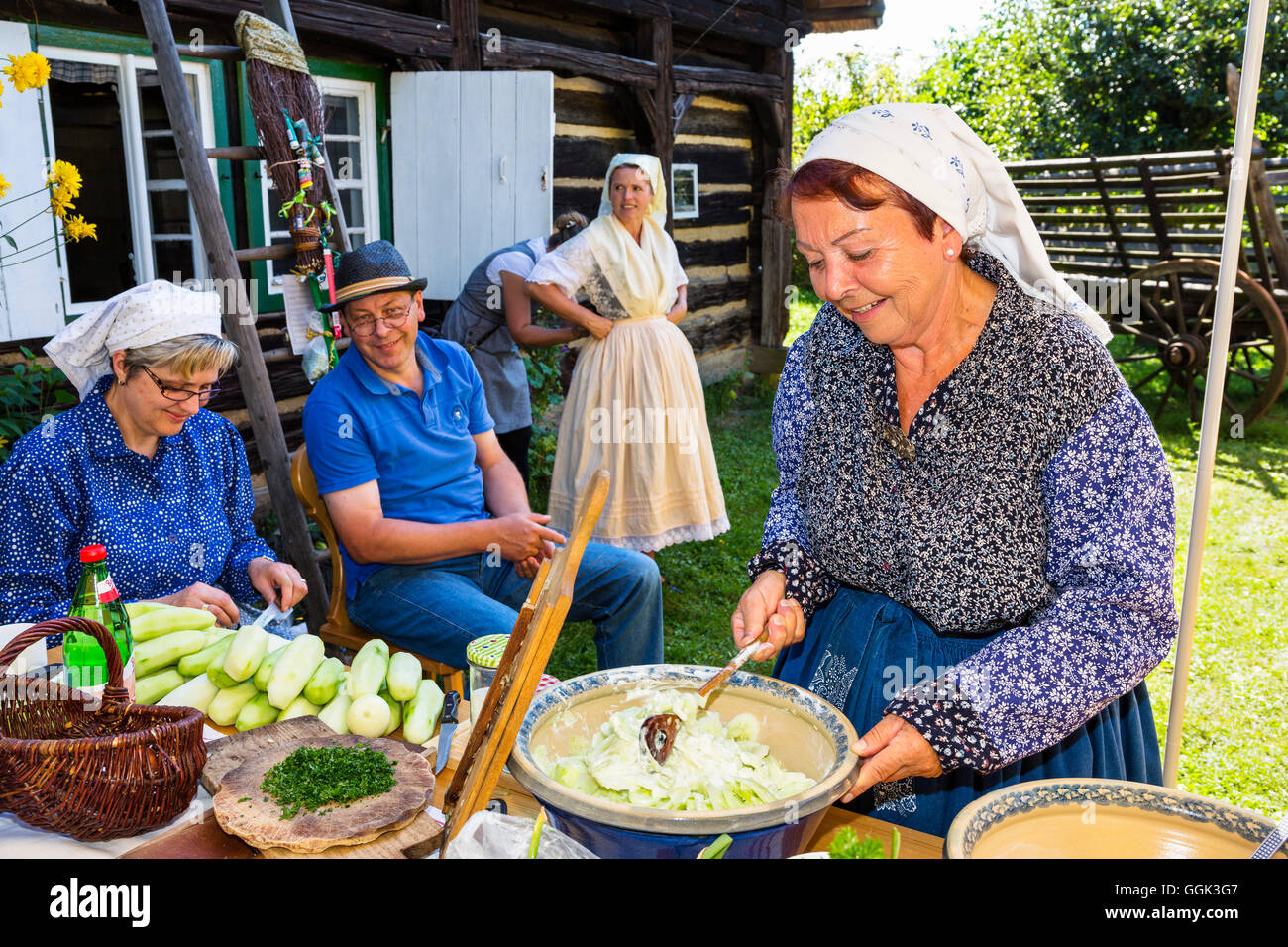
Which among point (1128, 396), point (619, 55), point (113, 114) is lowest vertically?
point (1128, 396)

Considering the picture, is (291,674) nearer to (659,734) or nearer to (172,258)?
(659,734)

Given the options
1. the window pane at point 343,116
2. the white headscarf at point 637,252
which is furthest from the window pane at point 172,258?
the white headscarf at point 637,252

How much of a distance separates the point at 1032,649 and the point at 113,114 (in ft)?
14.6

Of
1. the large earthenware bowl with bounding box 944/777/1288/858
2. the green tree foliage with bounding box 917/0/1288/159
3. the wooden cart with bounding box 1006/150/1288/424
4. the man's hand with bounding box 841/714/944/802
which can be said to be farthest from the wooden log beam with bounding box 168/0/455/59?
the green tree foliage with bounding box 917/0/1288/159

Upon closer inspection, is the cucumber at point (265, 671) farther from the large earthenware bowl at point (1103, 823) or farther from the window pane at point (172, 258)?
the window pane at point (172, 258)

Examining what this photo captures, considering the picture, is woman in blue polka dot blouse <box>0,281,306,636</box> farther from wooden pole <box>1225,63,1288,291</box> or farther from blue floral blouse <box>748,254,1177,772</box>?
wooden pole <box>1225,63,1288,291</box>

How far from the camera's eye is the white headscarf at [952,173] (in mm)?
1587

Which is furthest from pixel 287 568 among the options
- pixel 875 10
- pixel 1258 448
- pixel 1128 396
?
pixel 875 10

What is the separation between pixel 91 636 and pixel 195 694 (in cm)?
29

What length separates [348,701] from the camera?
2.04 m

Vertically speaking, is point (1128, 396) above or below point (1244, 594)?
above

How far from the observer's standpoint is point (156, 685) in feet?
6.88

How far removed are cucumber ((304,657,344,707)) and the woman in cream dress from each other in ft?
9.59
